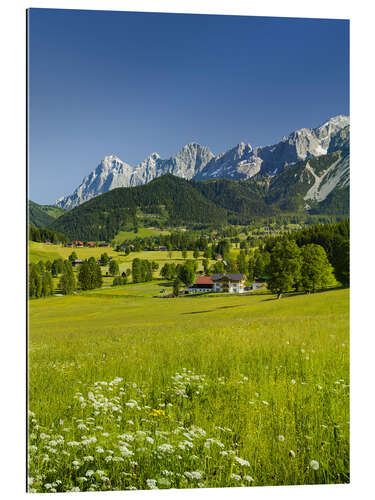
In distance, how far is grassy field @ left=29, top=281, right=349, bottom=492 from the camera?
433 cm

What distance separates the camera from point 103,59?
5816mm

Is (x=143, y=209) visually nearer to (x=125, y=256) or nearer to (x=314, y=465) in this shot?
(x=125, y=256)

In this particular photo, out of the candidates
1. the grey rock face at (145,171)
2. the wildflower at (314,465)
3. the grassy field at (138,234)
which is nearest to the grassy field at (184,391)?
the wildflower at (314,465)

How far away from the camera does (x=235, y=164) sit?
6.20 meters

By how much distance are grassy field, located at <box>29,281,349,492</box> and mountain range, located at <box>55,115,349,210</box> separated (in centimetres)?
160

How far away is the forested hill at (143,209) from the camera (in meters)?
6.01

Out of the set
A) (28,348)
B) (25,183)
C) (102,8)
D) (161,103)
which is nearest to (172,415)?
(28,348)

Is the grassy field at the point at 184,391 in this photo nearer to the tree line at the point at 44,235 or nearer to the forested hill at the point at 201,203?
the tree line at the point at 44,235

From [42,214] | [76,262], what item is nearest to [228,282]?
[76,262]
